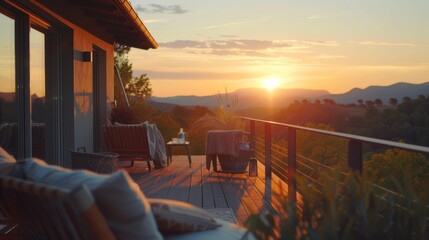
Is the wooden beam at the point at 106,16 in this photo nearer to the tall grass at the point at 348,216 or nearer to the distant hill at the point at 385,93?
the tall grass at the point at 348,216

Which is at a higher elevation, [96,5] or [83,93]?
[96,5]

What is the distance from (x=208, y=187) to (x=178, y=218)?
4.30 meters

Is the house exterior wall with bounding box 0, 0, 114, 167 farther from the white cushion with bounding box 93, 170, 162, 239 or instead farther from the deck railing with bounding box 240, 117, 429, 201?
the white cushion with bounding box 93, 170, 162, 239

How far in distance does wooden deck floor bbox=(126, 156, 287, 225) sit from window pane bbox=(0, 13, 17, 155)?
1803 millimetres

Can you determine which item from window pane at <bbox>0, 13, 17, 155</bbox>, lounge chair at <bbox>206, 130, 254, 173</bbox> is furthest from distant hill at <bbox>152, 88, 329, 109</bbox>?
window pane at <bbox>0, 13, 17, 155</bbox>

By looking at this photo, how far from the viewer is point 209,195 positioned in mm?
5719

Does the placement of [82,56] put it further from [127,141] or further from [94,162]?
[94,162]

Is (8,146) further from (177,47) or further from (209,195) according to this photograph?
(177,47)

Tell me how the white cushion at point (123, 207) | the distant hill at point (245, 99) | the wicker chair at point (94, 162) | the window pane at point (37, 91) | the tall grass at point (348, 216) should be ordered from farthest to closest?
the distant hill at point (245, 99), the wicker chair at point (94, 162), the window pane at point (37, 91), the white cushion at point (123, 207), the tall grass at point (348, 216)

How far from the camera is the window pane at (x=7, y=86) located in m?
4.11

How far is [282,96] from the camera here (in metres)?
18.0

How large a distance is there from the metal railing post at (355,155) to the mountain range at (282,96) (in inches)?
219

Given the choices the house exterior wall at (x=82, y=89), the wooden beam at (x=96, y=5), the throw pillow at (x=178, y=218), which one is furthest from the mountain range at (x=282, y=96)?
the throw pillow at (x=178, y=218)

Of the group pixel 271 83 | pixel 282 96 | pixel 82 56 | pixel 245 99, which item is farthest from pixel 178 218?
pixel 282 96
